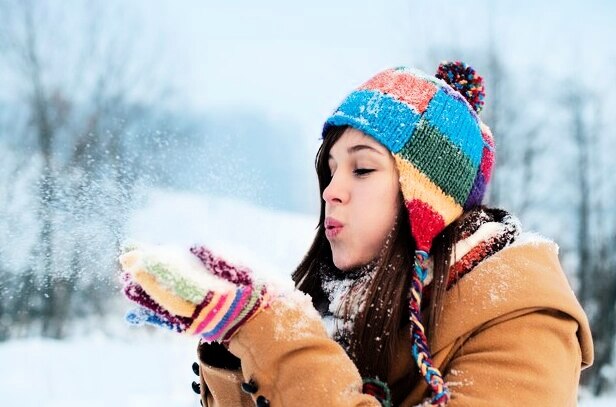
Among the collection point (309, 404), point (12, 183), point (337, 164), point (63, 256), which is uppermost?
point (337, 164)

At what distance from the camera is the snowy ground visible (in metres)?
2.41

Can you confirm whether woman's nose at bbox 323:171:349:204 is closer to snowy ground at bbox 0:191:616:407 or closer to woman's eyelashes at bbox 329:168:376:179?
woman's eyelashes at bbox 329:168:376:179

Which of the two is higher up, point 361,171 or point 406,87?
point 406,87

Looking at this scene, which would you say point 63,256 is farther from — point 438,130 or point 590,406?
point 590,406

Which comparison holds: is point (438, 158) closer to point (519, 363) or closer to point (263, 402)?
point (519, 363)

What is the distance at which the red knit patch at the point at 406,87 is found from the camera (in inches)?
67.4

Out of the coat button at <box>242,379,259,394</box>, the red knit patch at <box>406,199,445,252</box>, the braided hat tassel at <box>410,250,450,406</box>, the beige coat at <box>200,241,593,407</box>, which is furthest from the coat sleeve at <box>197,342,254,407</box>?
the red knit patch at <box>406,199,445,252</box>

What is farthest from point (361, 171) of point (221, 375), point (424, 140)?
point (221, 375)

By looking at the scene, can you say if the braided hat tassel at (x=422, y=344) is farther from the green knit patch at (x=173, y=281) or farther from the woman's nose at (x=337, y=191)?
the green knit patch at (x=173, y=281)

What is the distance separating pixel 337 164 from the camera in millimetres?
1738

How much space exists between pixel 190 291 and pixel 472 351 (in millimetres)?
720

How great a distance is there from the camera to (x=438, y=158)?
66.1 inches

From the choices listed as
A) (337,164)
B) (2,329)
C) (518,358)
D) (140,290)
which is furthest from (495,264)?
(2,329)

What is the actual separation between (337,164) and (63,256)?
176cm
